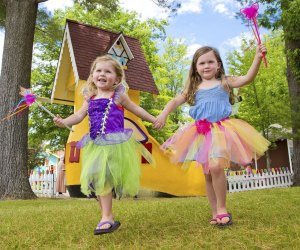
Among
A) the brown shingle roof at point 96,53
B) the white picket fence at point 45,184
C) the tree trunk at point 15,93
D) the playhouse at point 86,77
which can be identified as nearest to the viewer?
the playhouse at point 86,77

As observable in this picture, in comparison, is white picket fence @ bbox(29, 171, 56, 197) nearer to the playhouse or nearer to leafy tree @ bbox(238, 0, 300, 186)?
the playhouse

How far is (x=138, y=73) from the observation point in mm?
10844

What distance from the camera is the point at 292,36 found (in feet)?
35.0

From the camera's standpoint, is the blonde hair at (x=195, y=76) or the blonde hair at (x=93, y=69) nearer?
the blonde hair at (x=93, y=69)

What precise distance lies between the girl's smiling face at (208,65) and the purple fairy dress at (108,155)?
1.00 metres

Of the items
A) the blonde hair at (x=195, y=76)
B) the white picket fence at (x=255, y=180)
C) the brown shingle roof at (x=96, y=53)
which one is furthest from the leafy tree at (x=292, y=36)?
the blonde hair at (x=195, y=76)

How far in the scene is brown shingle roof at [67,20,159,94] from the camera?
967 cm

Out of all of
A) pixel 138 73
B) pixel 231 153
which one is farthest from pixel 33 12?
pixel 231 153

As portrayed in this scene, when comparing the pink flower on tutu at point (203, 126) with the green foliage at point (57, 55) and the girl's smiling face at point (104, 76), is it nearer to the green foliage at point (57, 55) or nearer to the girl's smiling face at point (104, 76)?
the girl's smiling face at point (104, 76)

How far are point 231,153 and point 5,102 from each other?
8066 mm

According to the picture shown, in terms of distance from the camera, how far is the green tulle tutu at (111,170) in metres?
3.25

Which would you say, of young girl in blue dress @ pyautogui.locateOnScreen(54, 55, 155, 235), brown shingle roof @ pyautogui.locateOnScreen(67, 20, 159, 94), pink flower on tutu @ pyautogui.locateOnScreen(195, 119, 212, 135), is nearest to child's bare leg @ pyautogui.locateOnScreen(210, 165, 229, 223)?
pink flower on tutu @ pyautogui.locateOnScreen(195, 119, 212, 135)

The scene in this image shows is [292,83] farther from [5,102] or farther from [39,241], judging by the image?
[39,241]

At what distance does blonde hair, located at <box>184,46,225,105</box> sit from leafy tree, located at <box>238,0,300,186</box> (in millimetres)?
6780
